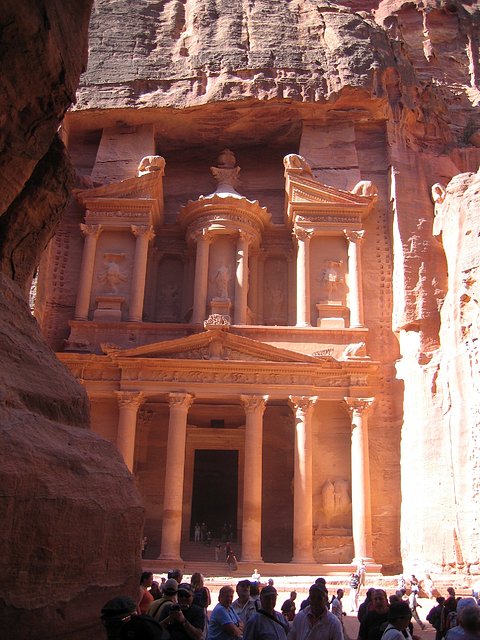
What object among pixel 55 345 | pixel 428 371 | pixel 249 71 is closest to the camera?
pixel 428 371

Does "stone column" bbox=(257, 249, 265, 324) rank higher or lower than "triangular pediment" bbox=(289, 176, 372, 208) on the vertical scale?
lower

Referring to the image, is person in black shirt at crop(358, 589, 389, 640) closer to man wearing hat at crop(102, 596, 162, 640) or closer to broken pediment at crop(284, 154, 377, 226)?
man wearing hat at crop(102, 596, 162, 640)

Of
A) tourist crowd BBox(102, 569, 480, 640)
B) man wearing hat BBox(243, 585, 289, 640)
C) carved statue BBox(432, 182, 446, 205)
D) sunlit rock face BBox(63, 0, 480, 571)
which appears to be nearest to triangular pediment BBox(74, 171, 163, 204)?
sunlit rock face BBox(63, 0, 480, 571)

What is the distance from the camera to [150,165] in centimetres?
2448

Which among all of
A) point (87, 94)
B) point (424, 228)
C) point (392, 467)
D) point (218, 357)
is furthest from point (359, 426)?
point (87, 94)

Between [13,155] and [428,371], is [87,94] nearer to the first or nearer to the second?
[428,371]

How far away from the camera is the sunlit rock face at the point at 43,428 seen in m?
3.46

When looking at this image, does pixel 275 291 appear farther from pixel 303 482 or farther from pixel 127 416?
pixel 303 482

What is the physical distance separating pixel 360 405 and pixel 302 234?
652 cm

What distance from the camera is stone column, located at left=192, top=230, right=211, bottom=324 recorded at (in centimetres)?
2273

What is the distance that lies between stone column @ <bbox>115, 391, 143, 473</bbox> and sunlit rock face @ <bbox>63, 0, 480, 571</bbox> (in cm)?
389

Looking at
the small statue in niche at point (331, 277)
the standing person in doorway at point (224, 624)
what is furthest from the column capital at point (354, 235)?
the standing person in doorway at point (224, 624)

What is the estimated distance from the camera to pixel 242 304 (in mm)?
22938

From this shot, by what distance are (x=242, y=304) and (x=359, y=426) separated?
5668 mm
